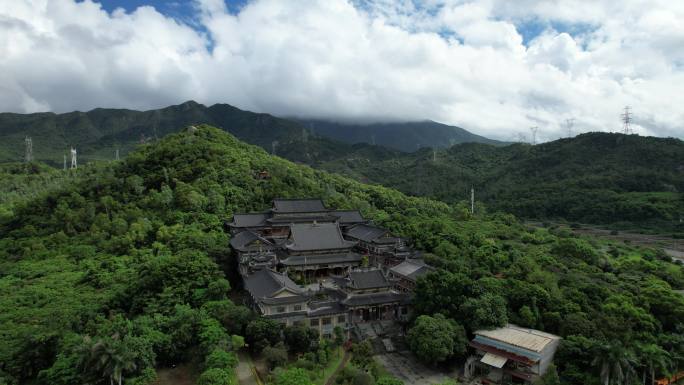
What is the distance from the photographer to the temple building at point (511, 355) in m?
23.1

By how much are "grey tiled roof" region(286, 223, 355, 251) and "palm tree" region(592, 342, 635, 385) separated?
2077cm

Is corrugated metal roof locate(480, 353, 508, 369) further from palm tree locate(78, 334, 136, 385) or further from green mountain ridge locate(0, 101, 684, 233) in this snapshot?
green mountain ridge locate(0, 101, 684, 233)

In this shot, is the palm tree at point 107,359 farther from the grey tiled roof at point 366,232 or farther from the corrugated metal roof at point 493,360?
the grey tiled roof at point 366,232

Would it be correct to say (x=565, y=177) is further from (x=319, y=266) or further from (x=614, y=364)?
(x=614, y=364)

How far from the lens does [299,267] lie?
118 feet

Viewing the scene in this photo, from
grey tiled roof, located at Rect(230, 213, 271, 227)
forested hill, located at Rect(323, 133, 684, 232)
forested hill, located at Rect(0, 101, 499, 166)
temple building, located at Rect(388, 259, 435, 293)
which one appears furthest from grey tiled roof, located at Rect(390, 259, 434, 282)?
forested hill, located at Rect(0, 101, 499, 166)

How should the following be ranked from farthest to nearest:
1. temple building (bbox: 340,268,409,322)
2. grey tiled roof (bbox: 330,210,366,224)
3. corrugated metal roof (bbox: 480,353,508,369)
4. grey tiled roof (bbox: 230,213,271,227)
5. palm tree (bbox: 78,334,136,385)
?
grey tiled roof (bbox: 330,210,366,224)
grey tiled roof (bbox: 230,213,271,227)
temple building (bbox: 340,268,409,322)
corrugated metal roof (bbox: 480,353,508,369)
palm tree (bbox: 78,334,136,385)

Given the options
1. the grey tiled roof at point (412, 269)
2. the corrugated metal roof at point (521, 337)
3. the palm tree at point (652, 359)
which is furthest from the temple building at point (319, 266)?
the palm tree at point (652, 359)

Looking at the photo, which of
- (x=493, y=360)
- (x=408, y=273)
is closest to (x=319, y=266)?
(x=408, y=273)

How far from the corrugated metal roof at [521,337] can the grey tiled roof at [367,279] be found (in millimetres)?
7212

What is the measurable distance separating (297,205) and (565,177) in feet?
263

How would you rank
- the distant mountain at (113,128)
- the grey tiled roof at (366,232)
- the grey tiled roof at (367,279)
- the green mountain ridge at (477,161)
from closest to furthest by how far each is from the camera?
the grey tiled roof at (367,279), the grey tiled roof at (366,232), the green mountain ridge at (477,161), the distant mountain at (113,128)

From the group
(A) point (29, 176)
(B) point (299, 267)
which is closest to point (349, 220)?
(B) point (299, 267)

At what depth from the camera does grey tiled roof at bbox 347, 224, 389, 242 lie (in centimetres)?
4109
